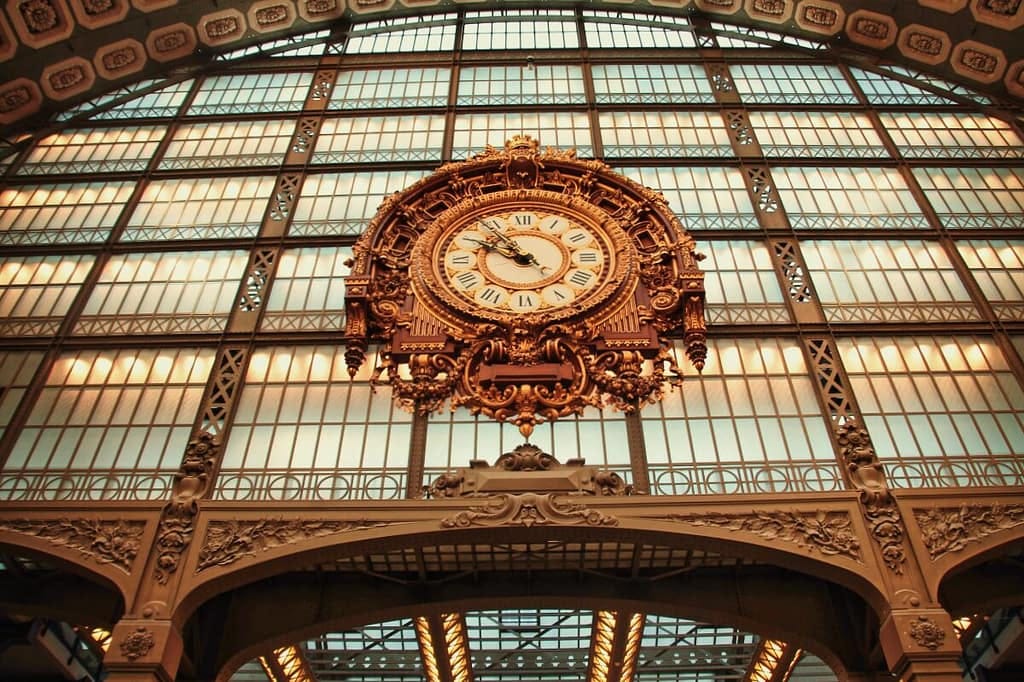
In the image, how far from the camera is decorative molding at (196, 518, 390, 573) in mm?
11094

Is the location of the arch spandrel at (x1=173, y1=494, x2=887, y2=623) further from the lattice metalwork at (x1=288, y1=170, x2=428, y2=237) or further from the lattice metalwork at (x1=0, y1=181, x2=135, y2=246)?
the lattice metalwork at (x1=0, y1=181, x2=135, y2=246)

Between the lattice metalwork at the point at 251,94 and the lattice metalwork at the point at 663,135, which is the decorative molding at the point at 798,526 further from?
the lattice metalwork at the point at 251,94

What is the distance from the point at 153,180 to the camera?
18.4 meters

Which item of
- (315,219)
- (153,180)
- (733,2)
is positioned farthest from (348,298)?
(733,2)

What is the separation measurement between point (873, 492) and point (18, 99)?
793 inches

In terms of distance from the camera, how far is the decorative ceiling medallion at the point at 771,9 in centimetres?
2252

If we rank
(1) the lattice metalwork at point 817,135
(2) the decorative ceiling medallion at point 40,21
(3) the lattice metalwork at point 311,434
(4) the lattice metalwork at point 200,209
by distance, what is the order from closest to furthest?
1. (3) the lattice metalwork at point 311,434
2. (4) the lattice metalwork at point 200,209
3. (1) the lattice metalwork at point 817,135
4. (2) the decorative ceiling medallion at point 40,21

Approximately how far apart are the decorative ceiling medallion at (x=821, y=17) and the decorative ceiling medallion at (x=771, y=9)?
0.28m

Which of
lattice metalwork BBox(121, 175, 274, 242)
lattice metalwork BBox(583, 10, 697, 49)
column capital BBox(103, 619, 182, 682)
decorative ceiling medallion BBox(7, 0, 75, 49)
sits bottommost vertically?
column capital BBox(103, 619, 182, 682)

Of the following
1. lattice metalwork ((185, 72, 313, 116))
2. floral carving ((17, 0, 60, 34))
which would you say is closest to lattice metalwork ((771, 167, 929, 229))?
lattice metalwork ((185, 72, 313, 116))

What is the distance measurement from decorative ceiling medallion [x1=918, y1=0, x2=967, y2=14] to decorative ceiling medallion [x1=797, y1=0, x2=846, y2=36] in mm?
2008

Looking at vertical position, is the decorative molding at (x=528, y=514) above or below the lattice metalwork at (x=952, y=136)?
below

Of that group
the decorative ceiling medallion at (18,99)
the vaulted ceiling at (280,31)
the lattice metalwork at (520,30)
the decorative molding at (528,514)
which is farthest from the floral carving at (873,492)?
the decorative ceiling medallion at (18,99)

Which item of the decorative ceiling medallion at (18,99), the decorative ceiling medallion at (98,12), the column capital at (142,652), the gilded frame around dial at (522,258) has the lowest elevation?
the column capital at (142,652)
